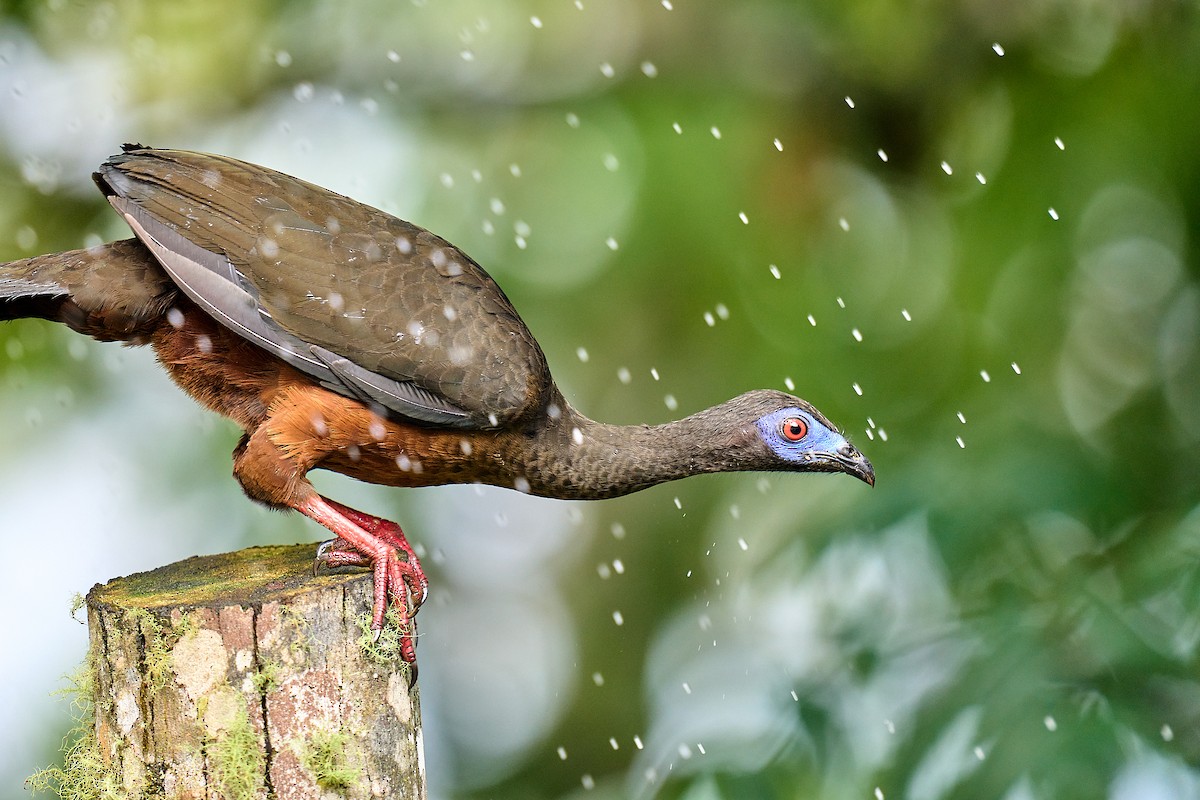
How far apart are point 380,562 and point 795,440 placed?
4.03 feet

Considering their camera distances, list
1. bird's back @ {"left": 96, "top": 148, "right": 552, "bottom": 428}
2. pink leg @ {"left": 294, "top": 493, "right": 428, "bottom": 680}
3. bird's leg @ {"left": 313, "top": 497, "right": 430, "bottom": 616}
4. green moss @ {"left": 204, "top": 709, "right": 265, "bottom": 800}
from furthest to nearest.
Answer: bird's back @ {"left": 96, "top": 148, "right": 552, "bottom": 428} < bird's leg @ {"left": 313, "top": 497, "right": 430, "bottom": 616} < pink leg @ {"left": 294, "top": 493, "right": 428, "bottom": 680} < green moss @ {"left": 204, "top": 709, "right": 265, "bottom": 800}

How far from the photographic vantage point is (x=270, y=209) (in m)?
3.16

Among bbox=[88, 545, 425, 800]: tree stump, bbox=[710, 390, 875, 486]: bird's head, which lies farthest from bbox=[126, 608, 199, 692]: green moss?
bbox=[710, 390, 875, 486]: bird's head

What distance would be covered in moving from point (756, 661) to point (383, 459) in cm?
156

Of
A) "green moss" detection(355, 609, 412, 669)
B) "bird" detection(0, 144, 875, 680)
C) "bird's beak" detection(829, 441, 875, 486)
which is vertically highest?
"bird" detection(0, 144, 875, 680)

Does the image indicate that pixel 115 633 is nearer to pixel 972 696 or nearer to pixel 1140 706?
pixel 972 696

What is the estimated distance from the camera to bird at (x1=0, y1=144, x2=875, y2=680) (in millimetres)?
3055

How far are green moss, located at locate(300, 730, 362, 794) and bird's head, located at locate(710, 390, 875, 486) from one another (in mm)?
1413

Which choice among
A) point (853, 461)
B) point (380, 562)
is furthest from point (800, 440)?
point (380, 562)

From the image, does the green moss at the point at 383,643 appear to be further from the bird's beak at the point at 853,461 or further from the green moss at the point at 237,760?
the bird's beak at the point at 853,461

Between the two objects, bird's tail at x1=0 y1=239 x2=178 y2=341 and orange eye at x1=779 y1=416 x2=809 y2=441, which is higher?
bird's tail at x1=0 y1=239 x2=178 y2=341

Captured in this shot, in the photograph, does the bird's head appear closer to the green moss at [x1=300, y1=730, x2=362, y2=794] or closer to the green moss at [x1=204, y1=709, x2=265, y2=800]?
the green moss at [x1=300, y1=730, x2=362, y2=794]

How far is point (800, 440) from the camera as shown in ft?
11.0

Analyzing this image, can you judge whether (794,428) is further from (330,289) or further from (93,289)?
(93,289)
